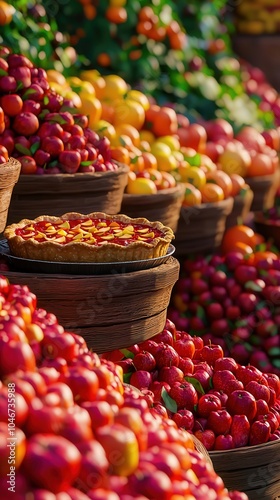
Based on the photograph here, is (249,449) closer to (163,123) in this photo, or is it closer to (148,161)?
(148,161)

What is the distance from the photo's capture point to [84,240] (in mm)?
2248

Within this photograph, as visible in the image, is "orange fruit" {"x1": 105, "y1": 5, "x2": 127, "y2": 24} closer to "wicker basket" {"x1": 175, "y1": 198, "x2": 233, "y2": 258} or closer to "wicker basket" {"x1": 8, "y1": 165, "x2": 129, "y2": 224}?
"wicker basket" {"x1": 175, "y1": 198, "x2": 233, "y2": 258}

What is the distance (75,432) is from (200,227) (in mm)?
2351

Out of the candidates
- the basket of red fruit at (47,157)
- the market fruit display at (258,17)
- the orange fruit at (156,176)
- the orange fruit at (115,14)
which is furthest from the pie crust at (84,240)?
the market fruit display at (258,17)

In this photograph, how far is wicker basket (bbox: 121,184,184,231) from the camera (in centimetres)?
304

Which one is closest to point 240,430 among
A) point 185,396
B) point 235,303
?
point 185,396

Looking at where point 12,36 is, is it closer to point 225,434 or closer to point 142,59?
point 142,59

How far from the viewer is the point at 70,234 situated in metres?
2.30

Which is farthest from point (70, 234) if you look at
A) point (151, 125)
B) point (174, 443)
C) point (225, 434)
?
point (151, 125)

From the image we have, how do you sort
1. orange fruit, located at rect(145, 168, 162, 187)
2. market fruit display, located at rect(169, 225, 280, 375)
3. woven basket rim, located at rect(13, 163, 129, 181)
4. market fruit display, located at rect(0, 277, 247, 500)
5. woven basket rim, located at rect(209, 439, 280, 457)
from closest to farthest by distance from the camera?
market fruit display, located at rect(0, 277, 247, 500) → woven basket rim, located at rect(209, 439, 280, 457) → woven basket rim, located at rect(13, 163, 129, 181) → orange fruit, located at rect(145, 168, 162, 187) → market fruit display, located at rect(169, 225, 280, 375)

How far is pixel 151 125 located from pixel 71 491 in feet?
9.12

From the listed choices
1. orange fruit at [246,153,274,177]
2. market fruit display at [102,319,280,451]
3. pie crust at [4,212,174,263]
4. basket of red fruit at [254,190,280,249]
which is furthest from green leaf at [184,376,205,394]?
orange fruit at [246,153,274,177]

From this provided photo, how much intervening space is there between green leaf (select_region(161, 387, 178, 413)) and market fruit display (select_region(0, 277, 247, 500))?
493mm

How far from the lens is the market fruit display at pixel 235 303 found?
3406 millimetres
